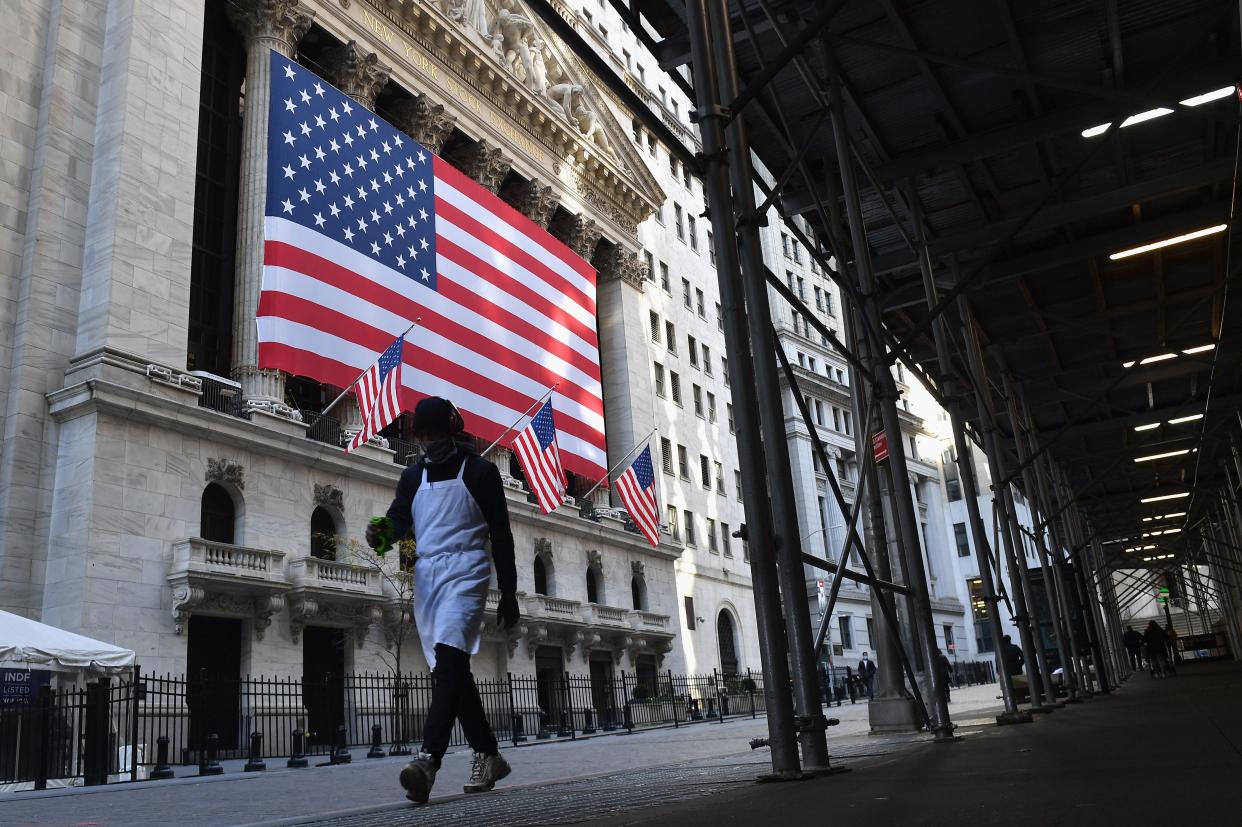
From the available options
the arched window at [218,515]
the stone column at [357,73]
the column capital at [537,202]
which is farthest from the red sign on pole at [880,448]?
the column capital at [537,202]

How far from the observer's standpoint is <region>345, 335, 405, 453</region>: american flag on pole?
23703 millimetres

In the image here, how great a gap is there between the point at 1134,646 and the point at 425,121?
3582cm

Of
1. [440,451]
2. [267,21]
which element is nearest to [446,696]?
[440,451]

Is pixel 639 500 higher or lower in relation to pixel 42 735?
higher

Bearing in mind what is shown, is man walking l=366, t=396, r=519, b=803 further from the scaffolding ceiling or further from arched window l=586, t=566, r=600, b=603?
arched window l=586, t=566, r=600, b=603

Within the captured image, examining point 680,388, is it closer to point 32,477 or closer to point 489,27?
point 489,27

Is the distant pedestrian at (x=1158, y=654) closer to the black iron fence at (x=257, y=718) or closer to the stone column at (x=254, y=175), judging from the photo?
the black iron fence at (x=257, y=718)

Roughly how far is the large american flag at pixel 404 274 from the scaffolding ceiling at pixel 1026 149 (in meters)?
16.4

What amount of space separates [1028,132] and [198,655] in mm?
22773

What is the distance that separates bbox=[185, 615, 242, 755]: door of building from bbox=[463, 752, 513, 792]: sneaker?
1933 cm

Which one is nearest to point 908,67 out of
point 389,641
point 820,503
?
point 389,641

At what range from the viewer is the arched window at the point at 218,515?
25859mm

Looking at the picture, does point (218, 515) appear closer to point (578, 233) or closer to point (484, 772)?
point (484, 772)

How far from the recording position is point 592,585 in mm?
42438
